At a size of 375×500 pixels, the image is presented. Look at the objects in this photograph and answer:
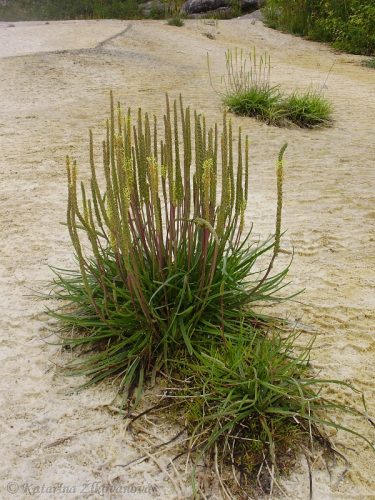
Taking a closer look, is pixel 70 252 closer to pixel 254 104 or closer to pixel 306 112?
pixel 254 104

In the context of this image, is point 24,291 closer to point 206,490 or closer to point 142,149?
point 142,149

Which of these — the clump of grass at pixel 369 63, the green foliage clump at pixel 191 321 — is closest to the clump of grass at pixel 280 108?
the green foliage clump at pixel 191 321

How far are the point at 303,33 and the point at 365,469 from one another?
553 inches

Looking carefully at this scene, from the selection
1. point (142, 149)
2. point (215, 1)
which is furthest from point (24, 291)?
point (215, 1)

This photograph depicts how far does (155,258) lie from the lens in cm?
244

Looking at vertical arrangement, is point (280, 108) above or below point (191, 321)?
above

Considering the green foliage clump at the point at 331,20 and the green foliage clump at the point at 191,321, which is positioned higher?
the green foliage clump at the point at 331,20

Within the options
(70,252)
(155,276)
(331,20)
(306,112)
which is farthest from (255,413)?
(331,20)

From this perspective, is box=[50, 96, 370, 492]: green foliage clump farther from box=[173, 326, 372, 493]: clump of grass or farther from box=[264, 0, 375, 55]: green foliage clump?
box=[264, 0, 375, 55]: green foliage clump

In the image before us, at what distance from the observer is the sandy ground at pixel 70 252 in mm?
1906

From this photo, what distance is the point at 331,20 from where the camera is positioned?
1275cm

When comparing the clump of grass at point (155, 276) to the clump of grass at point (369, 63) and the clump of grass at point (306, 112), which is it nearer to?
the clump of grass at point (306, 112)

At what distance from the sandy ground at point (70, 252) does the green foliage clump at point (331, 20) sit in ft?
9.09

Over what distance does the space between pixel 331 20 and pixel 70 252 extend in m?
11.7
